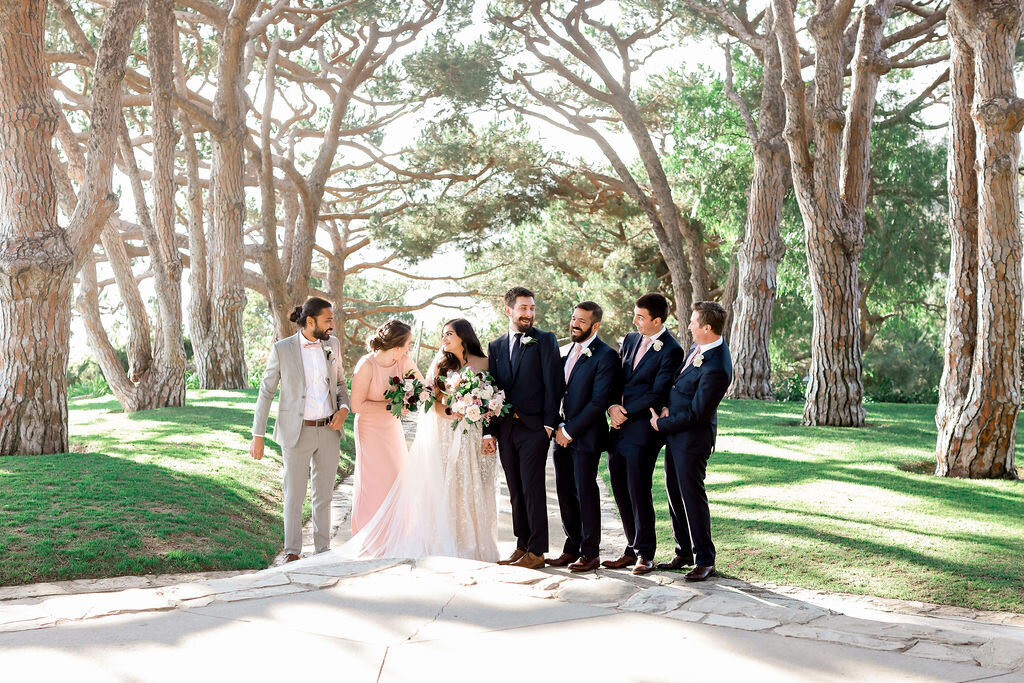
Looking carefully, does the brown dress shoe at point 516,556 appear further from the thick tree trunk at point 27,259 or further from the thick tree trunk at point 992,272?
the thick tree trunk at point 27,259

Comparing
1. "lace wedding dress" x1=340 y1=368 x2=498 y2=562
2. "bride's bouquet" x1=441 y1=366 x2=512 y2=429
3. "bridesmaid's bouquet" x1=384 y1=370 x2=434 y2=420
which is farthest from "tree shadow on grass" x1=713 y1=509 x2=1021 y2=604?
"bridesmaid's bouquet" x1=384 y1=370 x2=434 y2=420

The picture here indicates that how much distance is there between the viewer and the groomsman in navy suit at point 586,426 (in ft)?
22.7

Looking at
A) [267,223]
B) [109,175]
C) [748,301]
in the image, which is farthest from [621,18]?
[109,175]

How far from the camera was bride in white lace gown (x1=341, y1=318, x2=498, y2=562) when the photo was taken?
7.33 m

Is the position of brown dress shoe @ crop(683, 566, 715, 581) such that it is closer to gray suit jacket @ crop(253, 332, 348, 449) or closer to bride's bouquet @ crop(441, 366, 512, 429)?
bride's bouquet @ crop(441, 366, 512, 429)

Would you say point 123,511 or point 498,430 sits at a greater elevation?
point 498,430

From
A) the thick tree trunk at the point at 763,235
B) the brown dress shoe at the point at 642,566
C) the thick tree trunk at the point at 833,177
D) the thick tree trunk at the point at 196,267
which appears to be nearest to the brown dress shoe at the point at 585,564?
the brown dress shoe at the point at 642,566

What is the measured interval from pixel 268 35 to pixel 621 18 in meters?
8.58

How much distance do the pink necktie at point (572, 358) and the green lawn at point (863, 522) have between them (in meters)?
1.85

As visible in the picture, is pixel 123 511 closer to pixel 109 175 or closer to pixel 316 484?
pixel 316 484

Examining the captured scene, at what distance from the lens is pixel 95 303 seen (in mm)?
16531

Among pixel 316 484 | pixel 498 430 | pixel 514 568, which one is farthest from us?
pixel 316 484

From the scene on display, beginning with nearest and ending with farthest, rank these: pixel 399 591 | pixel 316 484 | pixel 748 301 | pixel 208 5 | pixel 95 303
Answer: pixel 399 591
pixel 316 484
pixel 95 303
pixel 208 5
pixel 748 301

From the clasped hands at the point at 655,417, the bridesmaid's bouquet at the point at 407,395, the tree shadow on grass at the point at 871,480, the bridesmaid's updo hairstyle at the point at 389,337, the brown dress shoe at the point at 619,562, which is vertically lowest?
the brown dress shoe at the point at 619,562
